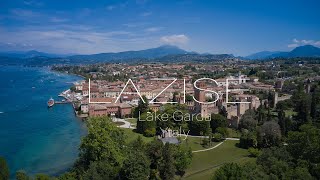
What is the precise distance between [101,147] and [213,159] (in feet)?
19.8

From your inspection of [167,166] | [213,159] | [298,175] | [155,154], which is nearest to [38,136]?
[155,154]

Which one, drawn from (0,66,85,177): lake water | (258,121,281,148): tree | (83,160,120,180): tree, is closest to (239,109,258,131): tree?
(258,121,281,148): tree

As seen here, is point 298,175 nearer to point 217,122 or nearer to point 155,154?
point 155,154

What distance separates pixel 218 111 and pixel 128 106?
8.46 m

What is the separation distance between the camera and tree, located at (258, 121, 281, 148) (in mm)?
18734

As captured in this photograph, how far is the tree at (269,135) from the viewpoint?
61.5 feet

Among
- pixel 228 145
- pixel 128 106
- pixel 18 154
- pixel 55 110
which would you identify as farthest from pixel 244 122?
pixel 55 110

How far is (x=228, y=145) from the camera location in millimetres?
19766

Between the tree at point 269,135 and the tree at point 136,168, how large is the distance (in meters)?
8.59

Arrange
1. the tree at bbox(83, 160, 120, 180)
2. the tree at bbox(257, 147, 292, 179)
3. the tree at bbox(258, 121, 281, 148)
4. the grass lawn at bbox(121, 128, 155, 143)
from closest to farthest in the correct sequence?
the tree at bbox(257, 147, 292, 179), the tree at bbox(83, 160, 120, 180), the tree at bbox(258, 121, 281, 148), the grass lawn at bbox(121, 128, 155, 143)

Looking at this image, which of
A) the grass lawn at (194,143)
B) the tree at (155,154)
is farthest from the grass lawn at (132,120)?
the tree at (155,154)

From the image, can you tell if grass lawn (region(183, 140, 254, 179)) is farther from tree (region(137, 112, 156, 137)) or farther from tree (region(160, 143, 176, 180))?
tree (region(137, 112, 156, 137))

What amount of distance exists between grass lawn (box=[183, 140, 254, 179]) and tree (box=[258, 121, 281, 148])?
4.02 ft

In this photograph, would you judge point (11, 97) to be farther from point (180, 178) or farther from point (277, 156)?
point (277, 156)
